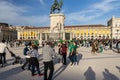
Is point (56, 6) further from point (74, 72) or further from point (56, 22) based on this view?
point (74, 72)

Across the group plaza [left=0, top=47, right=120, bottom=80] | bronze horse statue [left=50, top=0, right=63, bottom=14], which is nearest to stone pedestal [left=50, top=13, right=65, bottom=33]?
bronze horse statue [left=50, top=0, right=63, bottom=14]

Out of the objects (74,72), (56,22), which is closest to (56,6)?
(56,22)

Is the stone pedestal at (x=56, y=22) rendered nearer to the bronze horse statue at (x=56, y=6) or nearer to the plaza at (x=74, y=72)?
the bronze horse statue at (x=56, y=6)

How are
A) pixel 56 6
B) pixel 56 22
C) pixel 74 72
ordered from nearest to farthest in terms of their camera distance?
pixel 74 72
pixel 56 22
pixel 56 6

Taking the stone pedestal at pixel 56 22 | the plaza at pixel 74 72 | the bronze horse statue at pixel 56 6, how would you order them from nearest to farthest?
the plaza at pixel 74 72, the stone pedestal at pixel 56 22, the bronze horse statue at pixel 56 6

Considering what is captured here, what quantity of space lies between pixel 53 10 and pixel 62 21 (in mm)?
3929

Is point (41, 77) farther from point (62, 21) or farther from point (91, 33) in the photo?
point (91, 33)

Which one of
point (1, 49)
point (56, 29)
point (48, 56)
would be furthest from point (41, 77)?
point (56, 29)

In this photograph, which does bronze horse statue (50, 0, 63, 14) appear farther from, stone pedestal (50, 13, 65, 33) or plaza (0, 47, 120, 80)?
plaza (0, 47, 120, 80)

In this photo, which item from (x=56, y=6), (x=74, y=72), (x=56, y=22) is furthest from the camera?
(x=56, y=6)

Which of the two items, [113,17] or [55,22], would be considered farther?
[113,17]

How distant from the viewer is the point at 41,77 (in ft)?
28.7

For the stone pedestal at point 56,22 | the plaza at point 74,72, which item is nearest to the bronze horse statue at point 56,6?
the stone pedestal at point 56,22

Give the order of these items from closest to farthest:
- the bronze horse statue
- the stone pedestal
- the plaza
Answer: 1. the plaza
2. the stone pedestal
3. the bronze horse statue
